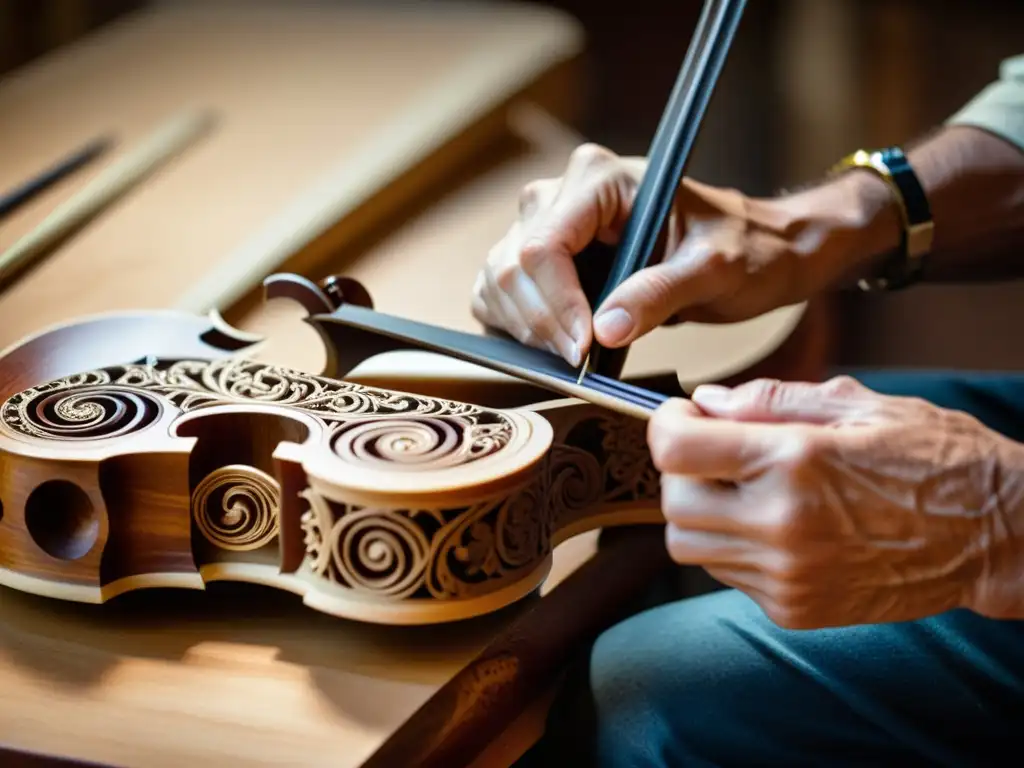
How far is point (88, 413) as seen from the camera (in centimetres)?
73

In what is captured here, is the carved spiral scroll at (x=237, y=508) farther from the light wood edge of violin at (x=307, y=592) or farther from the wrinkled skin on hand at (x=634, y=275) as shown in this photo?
the wrinkled skin on hand at (x=634, y=275)

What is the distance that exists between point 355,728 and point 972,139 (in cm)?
84

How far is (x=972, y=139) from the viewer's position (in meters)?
1.14

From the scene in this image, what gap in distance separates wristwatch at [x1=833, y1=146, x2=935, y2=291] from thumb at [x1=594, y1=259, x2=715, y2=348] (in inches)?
11.1

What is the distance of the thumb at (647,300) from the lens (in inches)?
32.2

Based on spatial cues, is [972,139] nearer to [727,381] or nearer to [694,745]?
[727,381]

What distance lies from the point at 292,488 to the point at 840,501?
0.99 feet

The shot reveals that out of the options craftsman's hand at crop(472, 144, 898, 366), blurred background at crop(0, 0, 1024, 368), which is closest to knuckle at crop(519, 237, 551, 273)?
craftsman's hand at crop(472, 144, 898, 366)

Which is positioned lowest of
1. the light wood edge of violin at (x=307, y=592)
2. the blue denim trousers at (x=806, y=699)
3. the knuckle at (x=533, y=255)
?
the blue denim trousers at (x=806, y=699)

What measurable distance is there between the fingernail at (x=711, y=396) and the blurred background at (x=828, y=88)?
1.75 meters

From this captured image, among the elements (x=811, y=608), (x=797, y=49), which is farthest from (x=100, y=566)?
(x=797, y=49)

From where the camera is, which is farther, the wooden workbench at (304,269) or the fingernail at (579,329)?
the fingernail at (579,329)

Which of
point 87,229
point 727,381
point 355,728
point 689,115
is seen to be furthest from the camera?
point 87,229

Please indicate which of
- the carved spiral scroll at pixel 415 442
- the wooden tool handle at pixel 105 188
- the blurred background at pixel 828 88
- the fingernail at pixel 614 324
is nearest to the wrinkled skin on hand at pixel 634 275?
the fingernail at pixel 614 324
